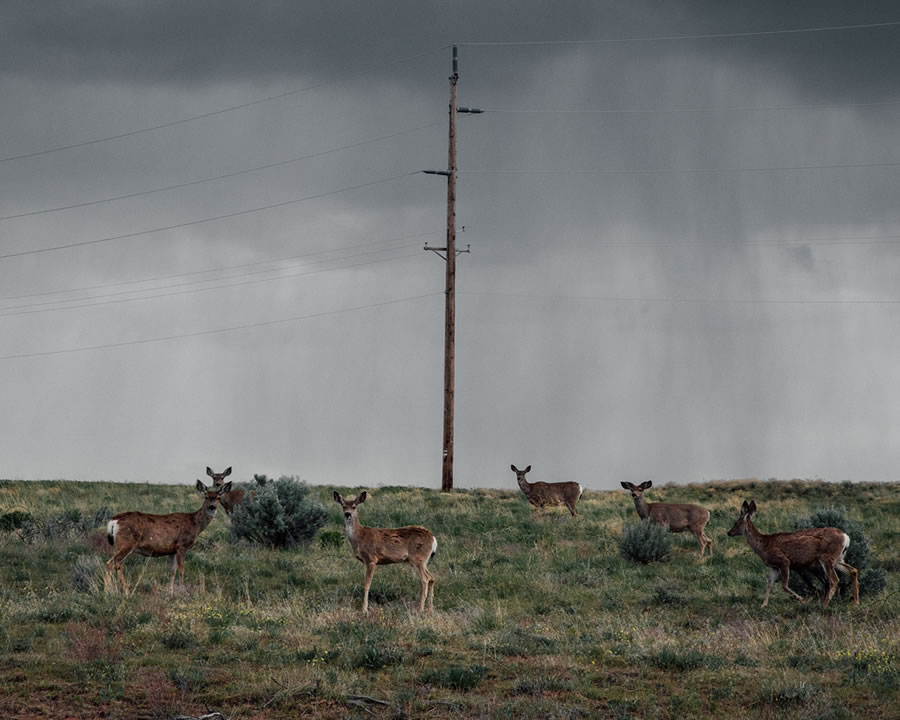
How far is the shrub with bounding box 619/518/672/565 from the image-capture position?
21.3 meters

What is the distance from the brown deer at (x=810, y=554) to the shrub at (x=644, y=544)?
3.55m

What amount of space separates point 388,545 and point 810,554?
22.9 ft

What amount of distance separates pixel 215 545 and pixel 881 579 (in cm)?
1294

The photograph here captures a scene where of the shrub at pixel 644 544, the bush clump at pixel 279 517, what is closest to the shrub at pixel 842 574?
the shrub at pixel 644 544

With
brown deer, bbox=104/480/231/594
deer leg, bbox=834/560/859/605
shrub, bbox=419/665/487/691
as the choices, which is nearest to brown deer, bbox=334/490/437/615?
brown deer, bbox=104/480/231/594

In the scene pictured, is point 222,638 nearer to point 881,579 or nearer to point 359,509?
point 881,579

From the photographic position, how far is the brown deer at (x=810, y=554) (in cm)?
1702

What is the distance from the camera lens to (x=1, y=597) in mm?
15734

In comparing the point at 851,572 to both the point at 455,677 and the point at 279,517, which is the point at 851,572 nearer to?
the point at 455,677

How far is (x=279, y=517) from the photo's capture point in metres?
22.0

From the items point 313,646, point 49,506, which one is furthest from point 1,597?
point 49,506

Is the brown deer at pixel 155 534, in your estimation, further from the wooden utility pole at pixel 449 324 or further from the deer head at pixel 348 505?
the wooden utility pole at pixel 449 324

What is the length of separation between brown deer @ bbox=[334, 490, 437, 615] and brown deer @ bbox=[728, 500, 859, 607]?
18.3ft

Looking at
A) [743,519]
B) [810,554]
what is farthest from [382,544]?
[810,554]
